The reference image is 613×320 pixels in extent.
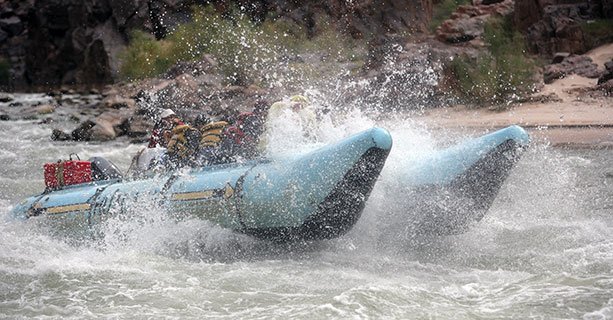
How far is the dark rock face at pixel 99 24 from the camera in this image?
847 inches

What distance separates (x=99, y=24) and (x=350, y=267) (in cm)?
2167

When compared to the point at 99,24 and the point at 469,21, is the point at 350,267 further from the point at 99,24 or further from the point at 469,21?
the point at 99,24

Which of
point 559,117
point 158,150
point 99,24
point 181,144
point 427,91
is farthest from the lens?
point 99,24

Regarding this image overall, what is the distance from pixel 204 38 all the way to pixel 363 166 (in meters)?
15.6

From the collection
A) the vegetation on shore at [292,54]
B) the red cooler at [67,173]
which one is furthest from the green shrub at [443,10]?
the red cooler at [67,173]

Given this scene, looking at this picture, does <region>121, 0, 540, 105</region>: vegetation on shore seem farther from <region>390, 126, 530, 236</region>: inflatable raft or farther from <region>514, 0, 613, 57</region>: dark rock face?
<region>390, 126, 530, 236</region>: inflatable raft

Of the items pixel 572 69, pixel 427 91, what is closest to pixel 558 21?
pixel 572 69

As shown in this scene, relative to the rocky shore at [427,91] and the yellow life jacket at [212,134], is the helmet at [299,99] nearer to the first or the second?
the yellow life jacket at [212,134]

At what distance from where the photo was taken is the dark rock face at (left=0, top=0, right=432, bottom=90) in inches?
847

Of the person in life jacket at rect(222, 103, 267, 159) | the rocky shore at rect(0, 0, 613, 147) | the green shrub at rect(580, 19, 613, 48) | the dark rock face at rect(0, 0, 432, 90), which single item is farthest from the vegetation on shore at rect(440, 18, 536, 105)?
the dark rock face at rect(0, 0, 432, 90)

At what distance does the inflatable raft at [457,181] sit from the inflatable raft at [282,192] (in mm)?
507

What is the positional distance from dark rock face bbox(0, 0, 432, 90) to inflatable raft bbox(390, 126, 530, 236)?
1498cm

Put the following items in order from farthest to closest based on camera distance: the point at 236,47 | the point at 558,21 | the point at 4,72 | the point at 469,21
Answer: the point at 4,72, the point at 236,47, the point at 469,21, the point at 558,21

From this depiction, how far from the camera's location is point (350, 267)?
19.3ft
